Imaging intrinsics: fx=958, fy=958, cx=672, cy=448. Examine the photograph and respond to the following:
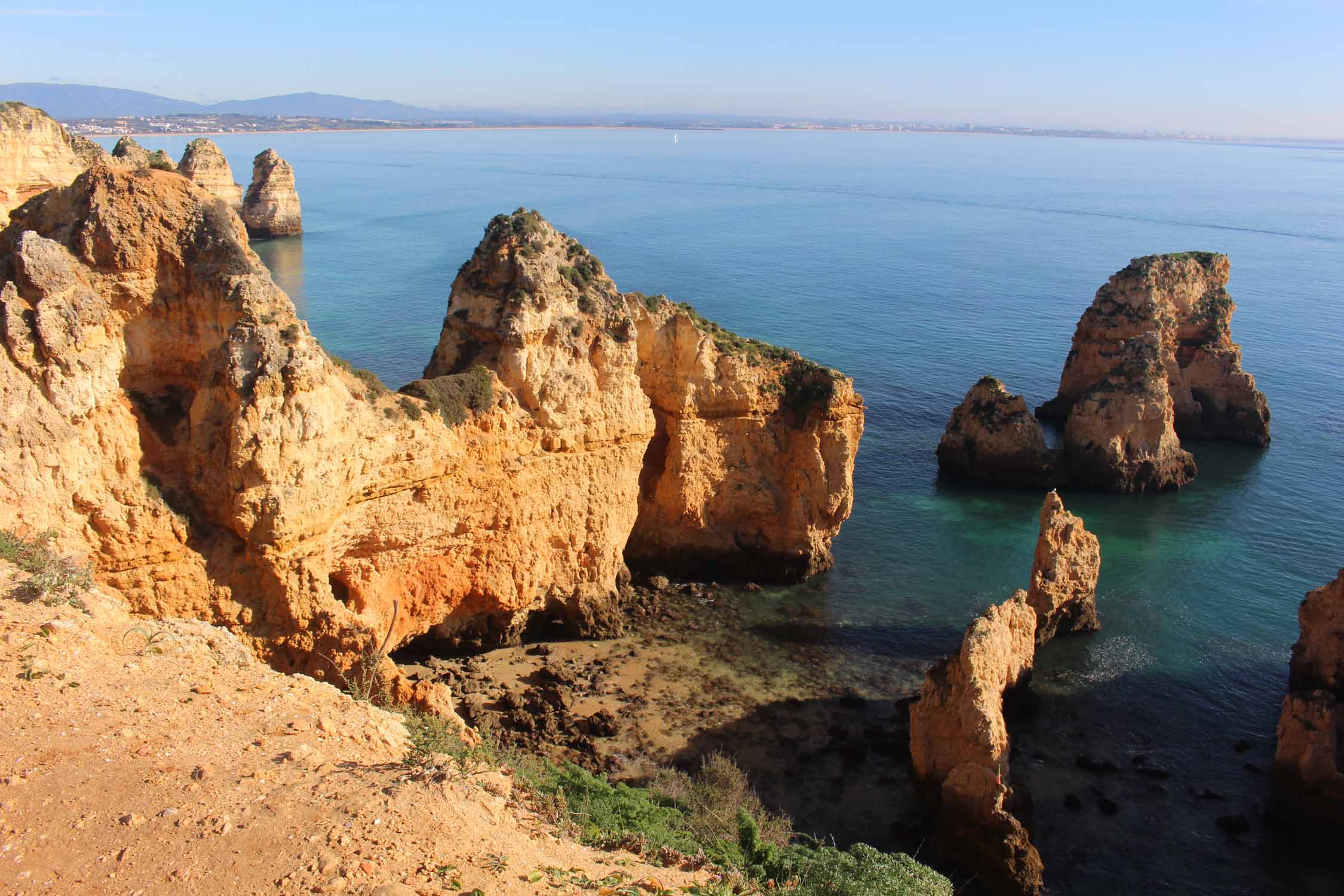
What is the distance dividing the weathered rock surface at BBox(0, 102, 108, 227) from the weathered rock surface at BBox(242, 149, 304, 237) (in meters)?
65.6

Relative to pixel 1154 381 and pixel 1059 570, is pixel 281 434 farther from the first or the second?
pixel 1154 381

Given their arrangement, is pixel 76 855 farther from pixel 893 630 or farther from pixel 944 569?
pixel 944 569

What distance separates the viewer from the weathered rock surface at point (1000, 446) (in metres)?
45.2

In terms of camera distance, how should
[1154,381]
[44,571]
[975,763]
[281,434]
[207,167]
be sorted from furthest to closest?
[207,167], [1154,381], [975,763], [281,434], [44,571]

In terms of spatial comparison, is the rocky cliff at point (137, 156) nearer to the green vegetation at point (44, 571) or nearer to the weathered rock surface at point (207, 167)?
the green vegetation at point (44, 571)

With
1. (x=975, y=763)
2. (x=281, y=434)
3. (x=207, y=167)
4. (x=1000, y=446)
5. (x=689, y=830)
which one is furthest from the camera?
(x=207, y=167)

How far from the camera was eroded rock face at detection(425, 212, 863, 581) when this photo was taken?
25516mm

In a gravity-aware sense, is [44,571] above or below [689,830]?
above

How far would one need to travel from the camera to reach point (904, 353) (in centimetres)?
6731

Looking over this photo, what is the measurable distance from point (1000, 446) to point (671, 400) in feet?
71.0

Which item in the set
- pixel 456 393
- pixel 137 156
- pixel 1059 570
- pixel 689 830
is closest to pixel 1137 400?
pixel 1059 570

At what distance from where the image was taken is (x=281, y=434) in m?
18.5

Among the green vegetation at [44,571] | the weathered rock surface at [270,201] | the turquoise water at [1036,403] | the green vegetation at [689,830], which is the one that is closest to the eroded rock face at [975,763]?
the turquoise water at [1036,403]

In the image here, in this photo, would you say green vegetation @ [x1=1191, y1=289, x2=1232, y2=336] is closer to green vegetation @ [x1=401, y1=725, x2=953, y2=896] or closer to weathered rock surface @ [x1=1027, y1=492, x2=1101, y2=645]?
weathered rock surface @ [x1=1027, y1=492, x2=1101, y2=645]
